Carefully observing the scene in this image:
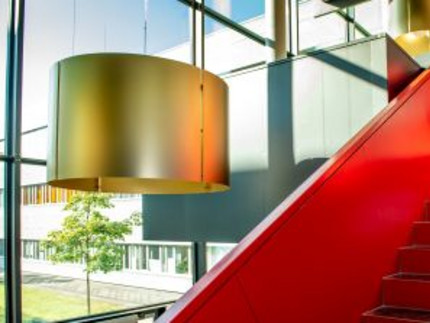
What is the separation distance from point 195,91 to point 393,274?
6.27 ft

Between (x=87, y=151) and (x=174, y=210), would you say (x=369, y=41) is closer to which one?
(x=174, y=210)

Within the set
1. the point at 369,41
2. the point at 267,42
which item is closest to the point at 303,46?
the point at 267,42

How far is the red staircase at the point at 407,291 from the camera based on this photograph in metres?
3.15

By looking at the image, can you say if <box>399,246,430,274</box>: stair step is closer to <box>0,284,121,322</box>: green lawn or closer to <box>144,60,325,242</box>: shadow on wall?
<box>144,60,325,242</box>: shadow on wall

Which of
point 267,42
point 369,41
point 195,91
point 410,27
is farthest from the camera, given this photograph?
point 267,42

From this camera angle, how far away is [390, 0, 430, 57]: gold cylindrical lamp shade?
22.7ft

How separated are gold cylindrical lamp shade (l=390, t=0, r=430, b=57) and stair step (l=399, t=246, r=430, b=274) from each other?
388 centimetres

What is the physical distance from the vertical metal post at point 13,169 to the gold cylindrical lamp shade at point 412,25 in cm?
483

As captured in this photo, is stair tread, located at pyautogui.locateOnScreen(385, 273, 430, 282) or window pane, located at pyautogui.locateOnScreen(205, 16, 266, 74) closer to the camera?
stair tread, located at pyautogui.locateOnScreen(385, 273, 430, 282)

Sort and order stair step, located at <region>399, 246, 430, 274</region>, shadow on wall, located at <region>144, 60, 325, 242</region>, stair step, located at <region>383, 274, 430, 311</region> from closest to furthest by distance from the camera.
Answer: stair step, located at <region>383, 274, 430, 311</region> → stair step, located at <region>399, 246, 430, 274</region> → shadow on wall, located at <region>144, 60, 325, 242</region>

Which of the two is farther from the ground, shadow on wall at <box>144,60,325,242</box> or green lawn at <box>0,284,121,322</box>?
shadow on wall at <box>144,60,325,242</box>

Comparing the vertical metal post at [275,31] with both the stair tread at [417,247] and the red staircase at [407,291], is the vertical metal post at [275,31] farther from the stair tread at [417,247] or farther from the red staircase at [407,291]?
the red staircase at [407,291]

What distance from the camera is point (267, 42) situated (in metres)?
8.47

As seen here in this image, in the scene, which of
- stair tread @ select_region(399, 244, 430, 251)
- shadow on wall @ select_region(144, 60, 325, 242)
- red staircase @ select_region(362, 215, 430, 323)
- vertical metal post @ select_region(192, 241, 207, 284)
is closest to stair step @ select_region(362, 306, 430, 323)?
red staircase @ select_region(362, 215, 430, 323)
